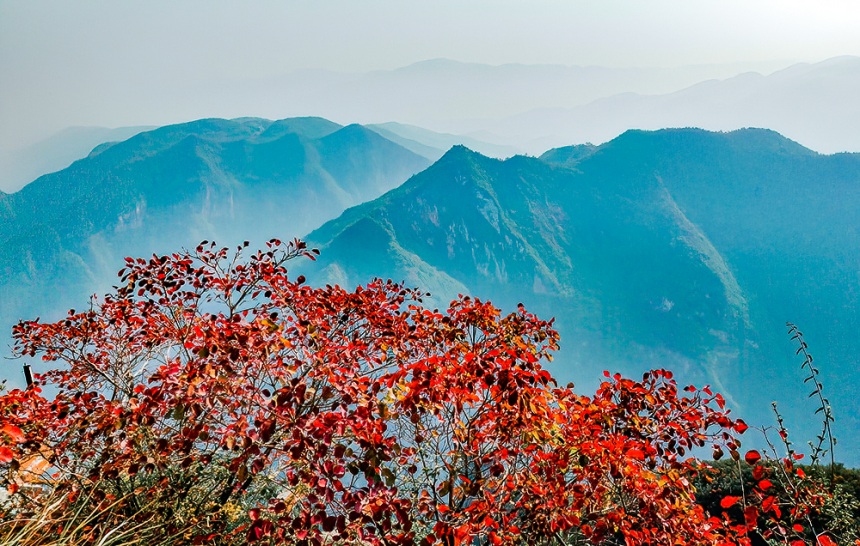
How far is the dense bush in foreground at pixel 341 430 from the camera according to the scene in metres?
3.33

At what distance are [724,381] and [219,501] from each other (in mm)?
151624

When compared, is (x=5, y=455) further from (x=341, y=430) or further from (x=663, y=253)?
(x=663, y=253)

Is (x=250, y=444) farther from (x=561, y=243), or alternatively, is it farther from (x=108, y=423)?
(x=561, y=243)

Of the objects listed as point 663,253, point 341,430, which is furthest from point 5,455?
point 663,253

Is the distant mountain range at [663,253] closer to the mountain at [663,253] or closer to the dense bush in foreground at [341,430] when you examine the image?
the mountain at [663,253]

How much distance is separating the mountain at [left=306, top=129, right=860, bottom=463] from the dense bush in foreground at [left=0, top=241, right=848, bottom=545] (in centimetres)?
13223

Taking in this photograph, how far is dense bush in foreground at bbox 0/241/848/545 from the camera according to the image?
10.9 ft

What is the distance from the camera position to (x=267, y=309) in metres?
5.55

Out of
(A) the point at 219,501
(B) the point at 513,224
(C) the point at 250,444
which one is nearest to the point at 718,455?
(C) the point at 250,444

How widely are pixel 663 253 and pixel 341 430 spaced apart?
17556cm

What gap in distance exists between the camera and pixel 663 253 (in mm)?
160500

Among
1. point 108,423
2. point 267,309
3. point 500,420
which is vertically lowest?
point 500,420

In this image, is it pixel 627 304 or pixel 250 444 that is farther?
pixel 627 304

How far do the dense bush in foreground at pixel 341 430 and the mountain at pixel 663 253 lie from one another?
13223cm
